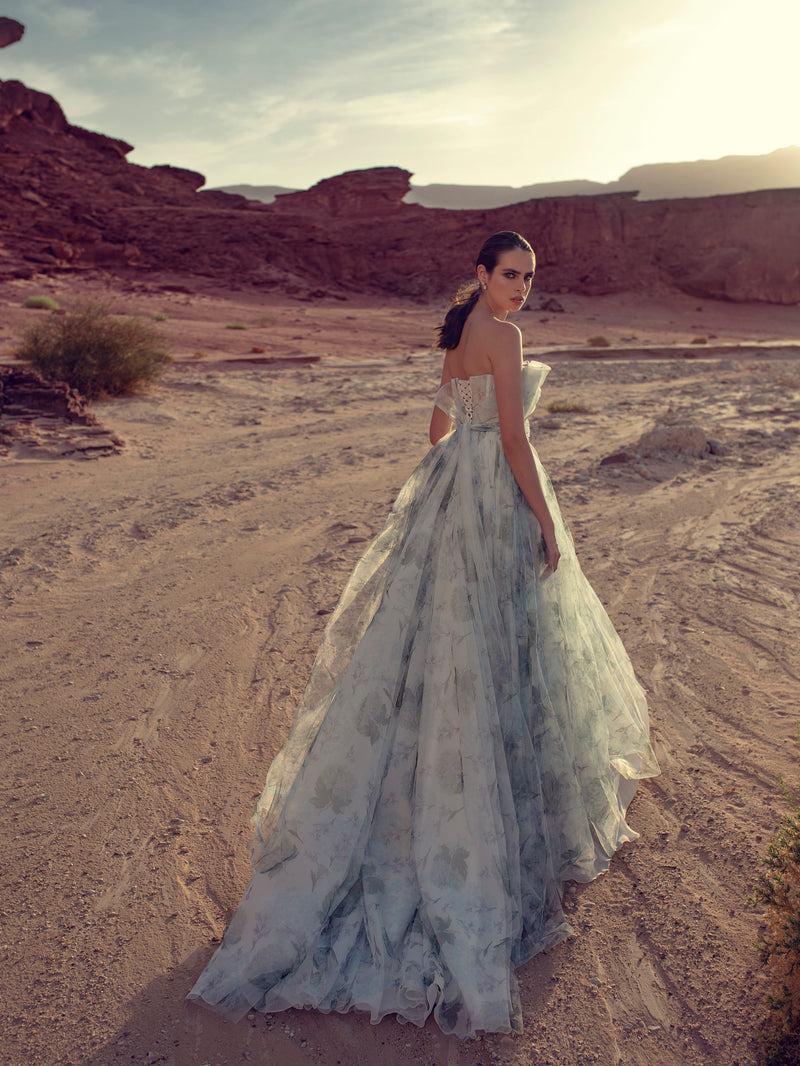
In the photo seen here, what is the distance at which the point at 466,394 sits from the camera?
7.39 ft

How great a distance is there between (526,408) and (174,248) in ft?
103

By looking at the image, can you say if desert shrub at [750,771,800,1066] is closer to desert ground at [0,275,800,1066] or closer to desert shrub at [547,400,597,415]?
desert ground at [0,275,800,1066]

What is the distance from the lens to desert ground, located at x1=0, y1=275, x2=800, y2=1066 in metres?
1.92

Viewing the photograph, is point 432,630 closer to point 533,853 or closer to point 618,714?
point 533,853

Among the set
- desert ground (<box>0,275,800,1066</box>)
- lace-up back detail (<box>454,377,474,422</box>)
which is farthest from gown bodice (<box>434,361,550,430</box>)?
desert ground (<box>0,275,800,1066</box>)

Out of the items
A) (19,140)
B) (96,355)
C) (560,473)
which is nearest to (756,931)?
(560,473)

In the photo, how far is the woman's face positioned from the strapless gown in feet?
0.71

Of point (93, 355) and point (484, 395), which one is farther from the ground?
point (484, 395)

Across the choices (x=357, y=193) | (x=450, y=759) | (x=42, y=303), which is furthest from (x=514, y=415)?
(x=357, y=193)

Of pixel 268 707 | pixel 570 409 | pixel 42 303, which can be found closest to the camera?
pixel 268 707

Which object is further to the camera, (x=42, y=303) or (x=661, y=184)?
(x=661, y=184)

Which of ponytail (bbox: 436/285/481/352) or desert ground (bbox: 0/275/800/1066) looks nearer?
desert ground (bbox: 0/275/800/1066)

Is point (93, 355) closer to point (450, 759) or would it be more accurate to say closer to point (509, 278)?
point (509, 278)

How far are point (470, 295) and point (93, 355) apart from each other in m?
8.81
